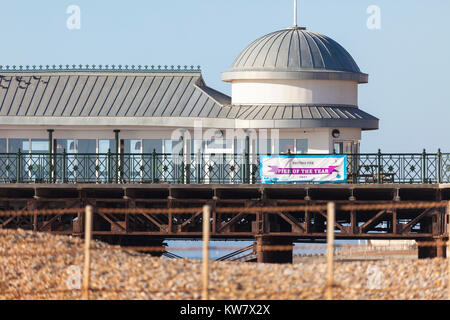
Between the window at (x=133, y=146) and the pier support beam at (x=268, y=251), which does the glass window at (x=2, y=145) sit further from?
the pier support beam at (x=268, y=251)

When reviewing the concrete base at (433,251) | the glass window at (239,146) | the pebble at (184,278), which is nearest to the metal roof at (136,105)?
the glass window at (239,146)

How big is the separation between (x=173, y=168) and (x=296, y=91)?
5.44m

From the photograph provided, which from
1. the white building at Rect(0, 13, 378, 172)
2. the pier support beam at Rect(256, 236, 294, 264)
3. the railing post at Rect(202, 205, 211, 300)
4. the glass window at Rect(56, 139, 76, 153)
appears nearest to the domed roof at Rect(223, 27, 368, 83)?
the white building at Rect(0, 13, 378, 172)

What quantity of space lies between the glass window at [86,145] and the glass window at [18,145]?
2081mm

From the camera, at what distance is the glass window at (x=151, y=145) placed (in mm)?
44194

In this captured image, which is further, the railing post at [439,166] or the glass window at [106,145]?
the glass window at [106,145]

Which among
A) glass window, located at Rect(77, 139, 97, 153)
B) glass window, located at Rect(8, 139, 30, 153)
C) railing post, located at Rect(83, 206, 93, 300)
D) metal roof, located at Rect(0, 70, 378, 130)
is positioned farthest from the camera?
glass window, located at Rect(8, 139, 30, 153)

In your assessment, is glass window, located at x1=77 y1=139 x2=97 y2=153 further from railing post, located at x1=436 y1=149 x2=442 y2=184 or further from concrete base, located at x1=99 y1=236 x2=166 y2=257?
railing post, located at x1=436 y1=149 x2=442 y2=184

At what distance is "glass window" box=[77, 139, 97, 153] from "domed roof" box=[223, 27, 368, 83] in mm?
5659

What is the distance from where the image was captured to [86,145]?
147ft

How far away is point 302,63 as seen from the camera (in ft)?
142

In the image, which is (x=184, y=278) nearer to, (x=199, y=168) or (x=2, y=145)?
(x=199, y=168)

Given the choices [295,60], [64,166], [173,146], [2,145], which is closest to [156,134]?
[173,146]

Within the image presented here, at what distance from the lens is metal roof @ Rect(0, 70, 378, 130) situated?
42.7 metres
